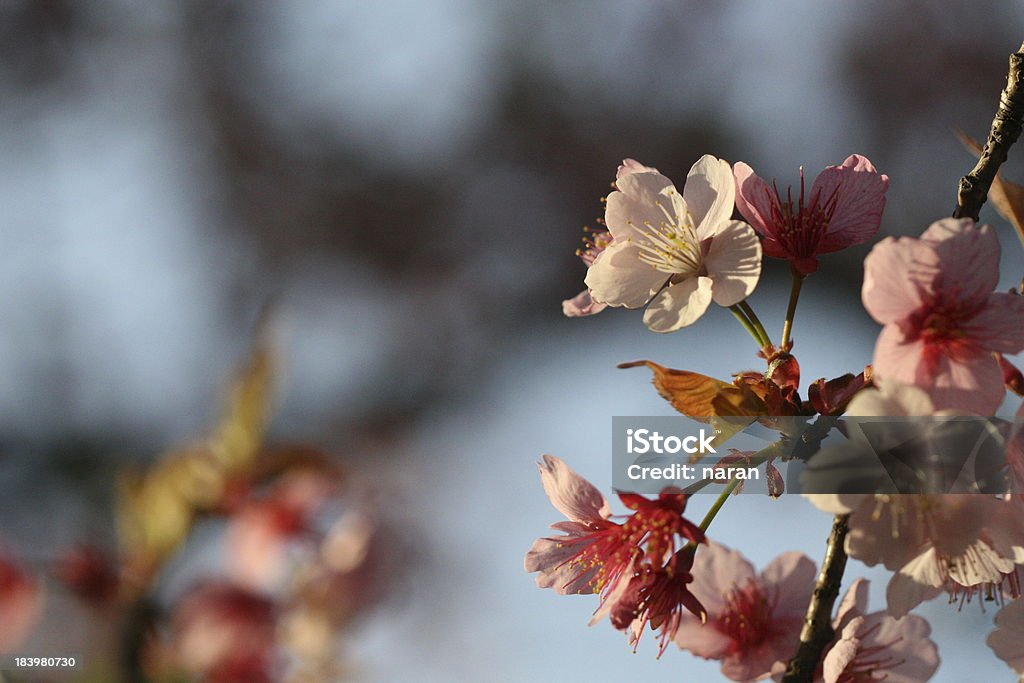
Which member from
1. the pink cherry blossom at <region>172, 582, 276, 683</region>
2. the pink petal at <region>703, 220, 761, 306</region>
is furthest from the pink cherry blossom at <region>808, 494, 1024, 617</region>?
the pink cherry blossom at <region>172, 582, 276, 683</region>

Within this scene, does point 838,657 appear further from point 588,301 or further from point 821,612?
point 588,301

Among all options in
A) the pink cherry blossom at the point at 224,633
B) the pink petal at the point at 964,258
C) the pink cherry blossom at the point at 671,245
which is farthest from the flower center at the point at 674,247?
the pink cherry blossom at the point at 224,633

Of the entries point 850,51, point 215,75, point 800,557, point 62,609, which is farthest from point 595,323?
point 62,609

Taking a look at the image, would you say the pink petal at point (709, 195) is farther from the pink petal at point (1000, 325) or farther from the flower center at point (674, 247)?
the pink petal at point (1000, 325)

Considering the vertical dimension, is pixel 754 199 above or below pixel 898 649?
above

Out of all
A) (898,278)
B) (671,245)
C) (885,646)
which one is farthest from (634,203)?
(885,646)

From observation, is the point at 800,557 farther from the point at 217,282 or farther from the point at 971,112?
the point at 217,282
